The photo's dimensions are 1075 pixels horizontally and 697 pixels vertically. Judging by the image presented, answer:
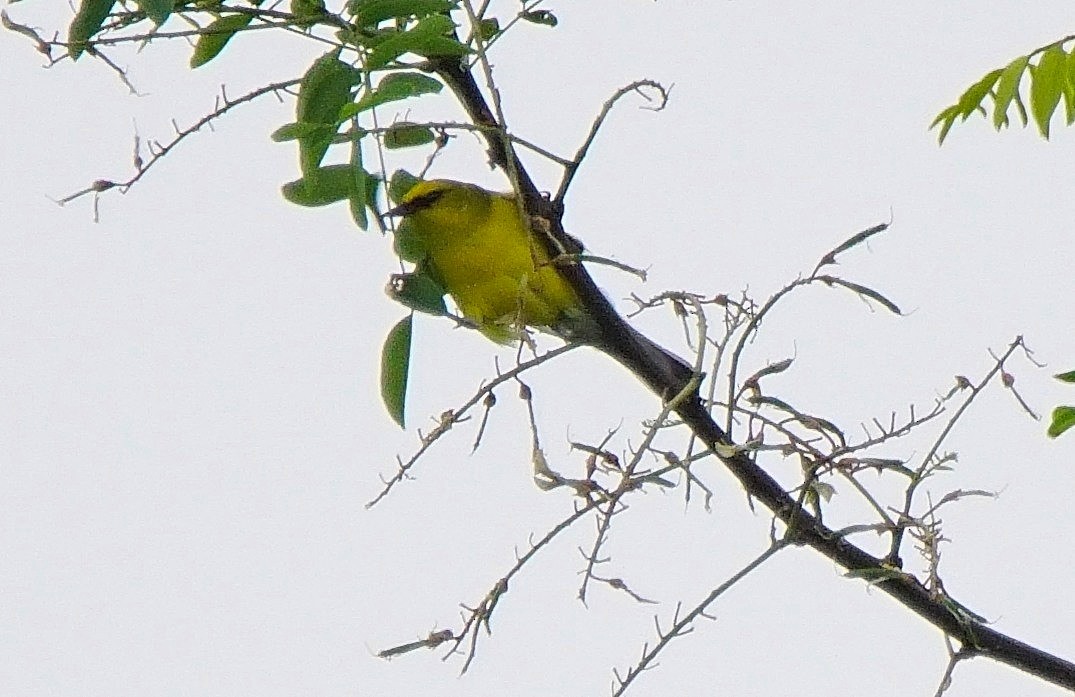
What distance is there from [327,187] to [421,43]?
41cm

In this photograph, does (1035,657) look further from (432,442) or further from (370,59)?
(370,59)

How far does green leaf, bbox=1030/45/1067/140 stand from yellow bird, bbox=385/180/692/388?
2.61 ft

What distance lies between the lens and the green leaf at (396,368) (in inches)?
93.4

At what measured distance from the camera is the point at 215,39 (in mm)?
2248

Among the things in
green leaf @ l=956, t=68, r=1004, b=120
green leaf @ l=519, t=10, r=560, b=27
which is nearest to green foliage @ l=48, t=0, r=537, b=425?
green leaf @ l=519, t=10, r=560, b=27

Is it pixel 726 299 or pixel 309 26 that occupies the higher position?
pixel 309 26

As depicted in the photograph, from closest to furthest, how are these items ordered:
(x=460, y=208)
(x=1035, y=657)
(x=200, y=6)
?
1. (x=200, y=6)
2. (x=1035, y=657)
3. (x=460, y=208)

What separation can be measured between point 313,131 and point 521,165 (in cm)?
38

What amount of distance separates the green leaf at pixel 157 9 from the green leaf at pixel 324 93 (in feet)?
0.80

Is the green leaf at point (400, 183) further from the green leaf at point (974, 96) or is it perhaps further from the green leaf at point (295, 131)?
the green leaf at point (974, 96)

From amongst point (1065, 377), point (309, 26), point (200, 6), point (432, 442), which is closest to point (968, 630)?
point (1065, 377)

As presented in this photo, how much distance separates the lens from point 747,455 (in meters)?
2.33

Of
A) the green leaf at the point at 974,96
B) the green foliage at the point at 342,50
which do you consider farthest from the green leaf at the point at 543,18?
the green leaf at the point at 974,96

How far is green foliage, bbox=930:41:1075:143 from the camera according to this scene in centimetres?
255
